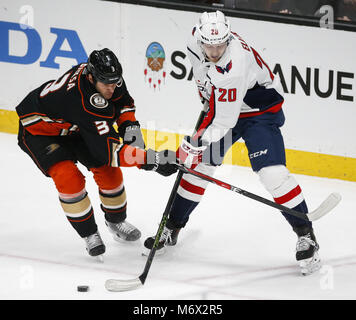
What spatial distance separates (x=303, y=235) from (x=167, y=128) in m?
1.75

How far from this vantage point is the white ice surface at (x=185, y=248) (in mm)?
3492

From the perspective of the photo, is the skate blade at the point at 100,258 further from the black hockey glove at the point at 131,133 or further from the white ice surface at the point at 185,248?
the black hockey glove at the point at 131,133

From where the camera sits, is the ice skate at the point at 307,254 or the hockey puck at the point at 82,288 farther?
the ice skate at the point at 307,254

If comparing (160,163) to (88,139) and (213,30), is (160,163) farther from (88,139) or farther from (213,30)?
(213,30)

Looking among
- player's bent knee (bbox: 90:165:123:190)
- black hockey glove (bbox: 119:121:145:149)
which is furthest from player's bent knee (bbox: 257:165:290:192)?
player's bent knee (bbox: 90:165:123:190)

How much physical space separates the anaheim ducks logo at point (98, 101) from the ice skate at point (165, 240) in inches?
30.2

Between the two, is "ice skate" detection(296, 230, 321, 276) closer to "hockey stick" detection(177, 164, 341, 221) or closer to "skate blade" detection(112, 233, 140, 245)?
"hockey stick" detection(177, 164, 341, 221)

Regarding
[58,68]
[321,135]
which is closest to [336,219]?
[321,135]

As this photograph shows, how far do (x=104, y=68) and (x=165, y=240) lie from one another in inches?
37.4

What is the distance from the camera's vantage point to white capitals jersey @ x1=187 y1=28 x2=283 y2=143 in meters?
3.37

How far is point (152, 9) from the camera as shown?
5098 mm

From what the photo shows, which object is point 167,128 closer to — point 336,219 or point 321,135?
point 321,135

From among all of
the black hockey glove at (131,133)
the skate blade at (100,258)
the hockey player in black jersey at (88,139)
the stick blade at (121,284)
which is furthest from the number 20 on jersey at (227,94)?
the skate blade at (100,258)

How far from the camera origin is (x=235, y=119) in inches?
135
